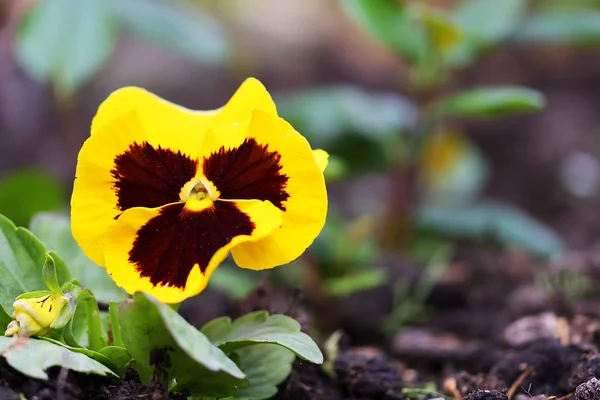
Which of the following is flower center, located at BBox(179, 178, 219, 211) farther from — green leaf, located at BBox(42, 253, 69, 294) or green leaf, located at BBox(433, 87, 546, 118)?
green leaf, located at BBox(433, 87, 546, 118)

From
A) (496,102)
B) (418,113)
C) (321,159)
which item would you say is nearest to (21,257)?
(321,159)

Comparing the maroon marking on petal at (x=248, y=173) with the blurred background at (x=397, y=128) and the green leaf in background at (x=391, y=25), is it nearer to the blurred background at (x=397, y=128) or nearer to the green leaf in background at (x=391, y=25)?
the blurred background at (x=397, y=128)

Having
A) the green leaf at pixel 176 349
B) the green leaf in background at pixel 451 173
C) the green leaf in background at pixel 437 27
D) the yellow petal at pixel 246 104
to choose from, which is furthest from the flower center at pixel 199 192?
the green leaf in background at pixel 451 173

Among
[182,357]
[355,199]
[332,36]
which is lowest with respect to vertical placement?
[182,357]

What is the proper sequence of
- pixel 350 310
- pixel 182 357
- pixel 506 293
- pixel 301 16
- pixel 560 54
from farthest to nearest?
pixel 301 16
pixel 560 54
pixel 506 293
pixel 350 310
pixel 182 357

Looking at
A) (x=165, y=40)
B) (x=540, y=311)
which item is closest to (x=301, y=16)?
(x=165, y=40)

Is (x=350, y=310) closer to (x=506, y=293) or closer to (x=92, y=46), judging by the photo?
(x=506, y=293)

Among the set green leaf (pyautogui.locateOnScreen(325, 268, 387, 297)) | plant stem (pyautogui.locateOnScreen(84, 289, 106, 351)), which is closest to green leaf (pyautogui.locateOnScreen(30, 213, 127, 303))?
A: plant stem (pyautogui.locateOnScreen(84, 289, 106, 351))
